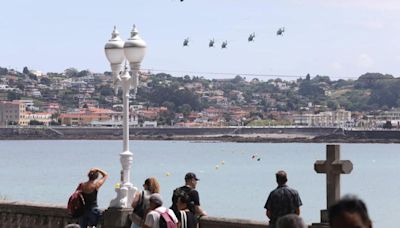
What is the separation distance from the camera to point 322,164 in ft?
35.3

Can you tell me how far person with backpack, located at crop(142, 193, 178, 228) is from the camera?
9602mm

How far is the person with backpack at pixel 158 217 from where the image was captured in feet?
31.5

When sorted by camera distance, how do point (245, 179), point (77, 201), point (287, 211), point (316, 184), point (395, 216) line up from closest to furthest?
point (287, 211), point (77, 201), point (395, 216), point (316, 184), point (245, 179)

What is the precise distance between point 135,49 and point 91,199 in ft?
7.52

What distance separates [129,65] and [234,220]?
2.68 m

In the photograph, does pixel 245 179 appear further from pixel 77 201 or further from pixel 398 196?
pixel 77 201

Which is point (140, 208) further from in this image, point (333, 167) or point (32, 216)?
point (32, 216)

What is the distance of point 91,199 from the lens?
12.5 m

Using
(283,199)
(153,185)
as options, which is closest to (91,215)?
(153,185)

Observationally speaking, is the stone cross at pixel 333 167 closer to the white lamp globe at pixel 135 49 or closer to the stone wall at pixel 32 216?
the white lamp globe at pixel 135 49

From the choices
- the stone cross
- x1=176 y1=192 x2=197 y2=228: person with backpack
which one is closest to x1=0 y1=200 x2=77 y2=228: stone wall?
x1=176 y1=192 x2=197 y2=228: person with backpack

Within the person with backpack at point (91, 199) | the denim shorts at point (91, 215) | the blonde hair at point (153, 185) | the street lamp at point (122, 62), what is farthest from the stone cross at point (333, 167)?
the street lamp at point (122, 62)

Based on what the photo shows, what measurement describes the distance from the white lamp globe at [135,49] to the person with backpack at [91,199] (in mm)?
1931

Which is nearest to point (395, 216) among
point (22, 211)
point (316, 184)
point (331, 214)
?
point (316, 184)
